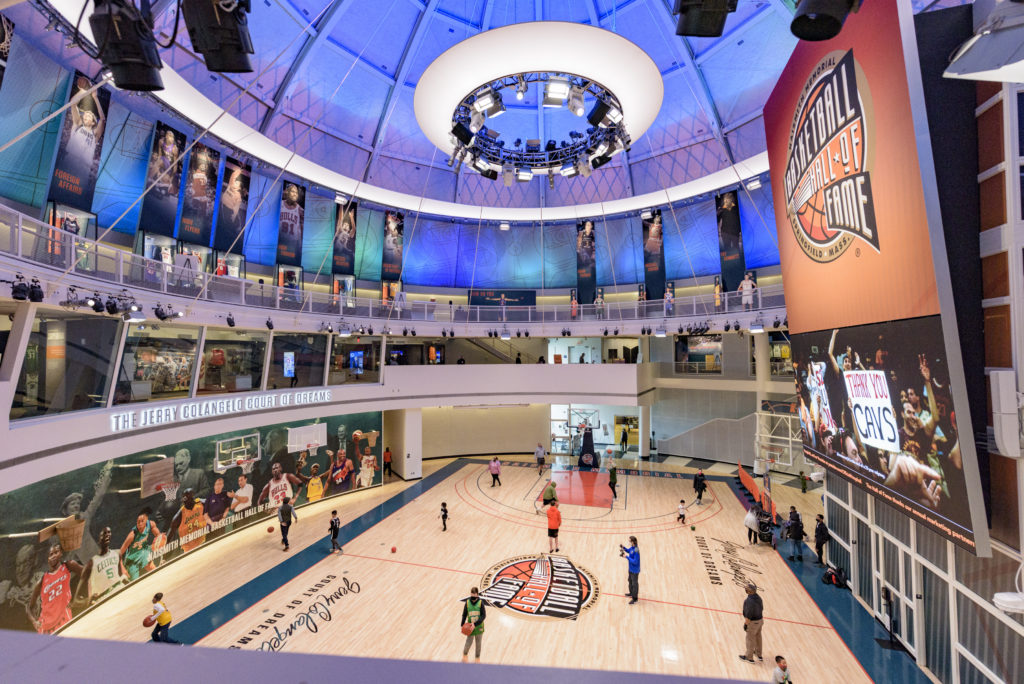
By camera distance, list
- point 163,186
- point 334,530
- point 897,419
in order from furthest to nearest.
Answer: point 163,186 → point 334,530 → point 897,419

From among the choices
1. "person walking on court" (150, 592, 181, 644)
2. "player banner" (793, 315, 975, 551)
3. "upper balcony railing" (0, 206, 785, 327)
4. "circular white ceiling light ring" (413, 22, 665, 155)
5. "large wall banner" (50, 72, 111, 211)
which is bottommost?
"person walking on court" (150, 592, 181, 644)

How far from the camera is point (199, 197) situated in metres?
17.2

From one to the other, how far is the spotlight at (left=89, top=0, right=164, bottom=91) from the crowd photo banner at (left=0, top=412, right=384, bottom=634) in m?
8.78

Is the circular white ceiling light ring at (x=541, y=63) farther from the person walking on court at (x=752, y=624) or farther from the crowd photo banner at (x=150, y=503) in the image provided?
the crowd photo banner at (x=150, y=503)

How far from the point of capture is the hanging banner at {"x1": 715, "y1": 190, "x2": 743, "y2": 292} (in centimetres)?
2222

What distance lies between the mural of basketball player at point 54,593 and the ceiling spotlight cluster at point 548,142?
15.4 m

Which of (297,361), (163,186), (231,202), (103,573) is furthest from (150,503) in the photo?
(231,202)

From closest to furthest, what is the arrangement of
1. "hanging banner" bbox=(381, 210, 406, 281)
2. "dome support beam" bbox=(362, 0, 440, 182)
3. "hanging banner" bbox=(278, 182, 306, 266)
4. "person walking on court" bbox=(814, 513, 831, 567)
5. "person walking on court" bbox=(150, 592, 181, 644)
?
"person walking on court" bbox=(150, 592, 181, 644) → "person walking on court" bbox=(814, 513, 831, 567) → "dome support beam" bbox=(362, 0, 440, 182) → "hanging banner" bbox=(278, 182, 306, 266) → "hanging banner" bbox=(381, 210, 406, 281)

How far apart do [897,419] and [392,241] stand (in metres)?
23.7

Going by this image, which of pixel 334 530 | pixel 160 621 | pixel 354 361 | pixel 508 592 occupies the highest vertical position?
pixel 354 361

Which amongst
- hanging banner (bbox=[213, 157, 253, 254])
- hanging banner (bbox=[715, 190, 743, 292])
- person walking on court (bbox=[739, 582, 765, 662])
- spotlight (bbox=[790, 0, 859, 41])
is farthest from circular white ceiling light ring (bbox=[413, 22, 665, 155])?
person walking on court (bbox=[739, 582, 765, 662])

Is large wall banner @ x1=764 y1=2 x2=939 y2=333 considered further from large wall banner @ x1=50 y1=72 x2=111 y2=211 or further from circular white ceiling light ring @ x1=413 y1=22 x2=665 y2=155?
large wall banner @ x1=50 y1=72 x2=111 y2=211

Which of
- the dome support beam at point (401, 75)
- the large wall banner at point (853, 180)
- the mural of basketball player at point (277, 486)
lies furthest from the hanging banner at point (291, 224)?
the large wall banner at point (853, 180)

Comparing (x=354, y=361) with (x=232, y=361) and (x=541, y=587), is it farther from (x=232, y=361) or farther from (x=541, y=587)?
(x=541, y=587)
